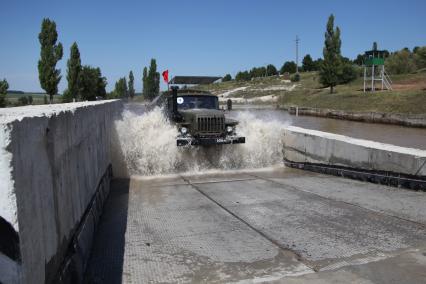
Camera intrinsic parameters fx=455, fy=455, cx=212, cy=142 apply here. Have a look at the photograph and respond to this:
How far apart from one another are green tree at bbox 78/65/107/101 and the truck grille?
5183cm

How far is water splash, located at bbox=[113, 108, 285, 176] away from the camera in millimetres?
11945

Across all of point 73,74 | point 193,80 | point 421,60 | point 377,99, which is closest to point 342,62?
point 377,99

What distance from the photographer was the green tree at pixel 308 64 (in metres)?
137

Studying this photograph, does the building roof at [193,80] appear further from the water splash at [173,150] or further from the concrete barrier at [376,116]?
the concrete barrier at [376,116]

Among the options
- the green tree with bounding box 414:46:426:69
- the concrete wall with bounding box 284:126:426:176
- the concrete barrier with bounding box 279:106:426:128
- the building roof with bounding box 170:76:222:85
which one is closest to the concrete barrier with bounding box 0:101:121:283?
the concrete wall with bounding box 284:126:426:176

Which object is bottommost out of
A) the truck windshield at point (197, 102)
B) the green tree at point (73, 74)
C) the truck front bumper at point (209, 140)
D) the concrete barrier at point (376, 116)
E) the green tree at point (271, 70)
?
the concrete barrier at point (376, 116)

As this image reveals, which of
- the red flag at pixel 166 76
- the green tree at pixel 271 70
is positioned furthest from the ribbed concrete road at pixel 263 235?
the green tree at pixel 271 70

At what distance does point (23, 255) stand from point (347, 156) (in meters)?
8.54

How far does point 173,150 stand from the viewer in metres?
12.3

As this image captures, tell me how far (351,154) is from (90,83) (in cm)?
6992

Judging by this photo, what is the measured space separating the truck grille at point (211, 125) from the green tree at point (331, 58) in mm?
53573

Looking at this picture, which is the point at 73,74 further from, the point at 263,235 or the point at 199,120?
the point at 263,235

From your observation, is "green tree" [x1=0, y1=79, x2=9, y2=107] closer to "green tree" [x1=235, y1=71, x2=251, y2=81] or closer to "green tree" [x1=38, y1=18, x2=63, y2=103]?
"green tree" [x1=38, y1=18, x2=63, y2=103]

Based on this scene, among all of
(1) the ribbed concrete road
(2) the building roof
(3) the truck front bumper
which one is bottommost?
(1) the ribbed concrete road
